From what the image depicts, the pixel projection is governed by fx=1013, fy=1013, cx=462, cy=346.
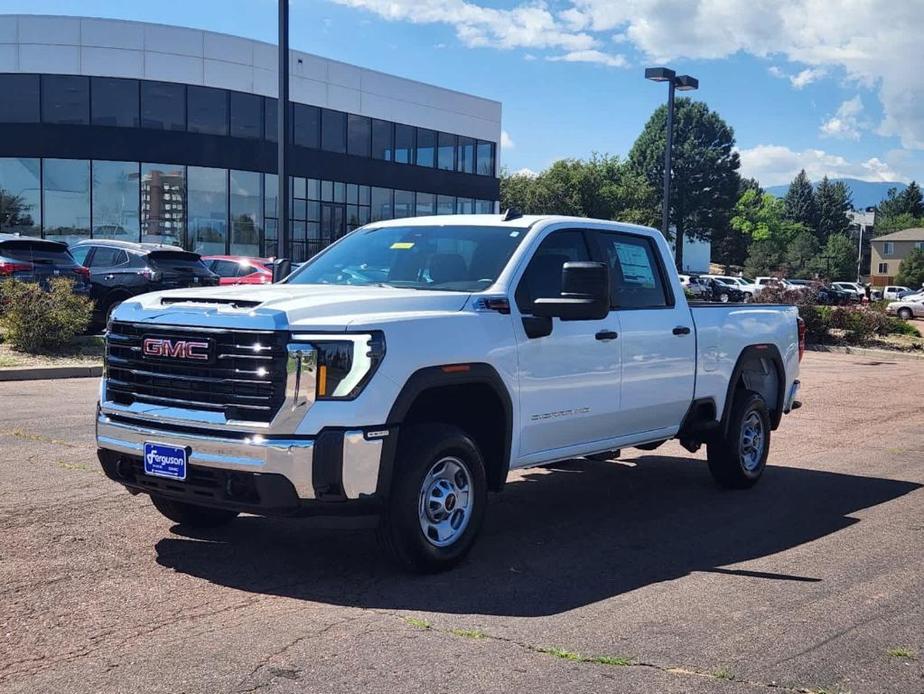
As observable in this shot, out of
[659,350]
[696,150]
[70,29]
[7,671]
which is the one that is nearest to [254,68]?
[70,29]

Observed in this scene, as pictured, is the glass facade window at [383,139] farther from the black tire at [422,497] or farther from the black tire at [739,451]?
the black tire at [422,497]

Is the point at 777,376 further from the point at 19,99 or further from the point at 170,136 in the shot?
the point at 19,99

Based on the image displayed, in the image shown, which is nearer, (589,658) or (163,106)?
(589,658)

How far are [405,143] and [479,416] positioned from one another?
40651 mm

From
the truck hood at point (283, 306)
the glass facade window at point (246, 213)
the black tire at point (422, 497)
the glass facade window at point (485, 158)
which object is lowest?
the black tire at point (422, 497)

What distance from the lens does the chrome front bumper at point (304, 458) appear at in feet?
16.1

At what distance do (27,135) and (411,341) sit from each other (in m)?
34.2

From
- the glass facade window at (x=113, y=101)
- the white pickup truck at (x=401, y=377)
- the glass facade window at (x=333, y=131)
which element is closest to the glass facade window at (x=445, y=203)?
the glass facade window at (x=333, y=131)

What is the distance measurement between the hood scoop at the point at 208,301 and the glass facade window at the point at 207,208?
3282 centimetres

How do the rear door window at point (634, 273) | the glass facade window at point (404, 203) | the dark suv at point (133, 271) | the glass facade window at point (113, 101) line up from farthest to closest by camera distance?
the glass facade window at point (404, 203) < the glass facade window at point (113, 101) < the dark suv at point (133, 271) < the rear door window at point (634, 273)

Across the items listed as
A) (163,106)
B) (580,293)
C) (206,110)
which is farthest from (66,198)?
(580,293)

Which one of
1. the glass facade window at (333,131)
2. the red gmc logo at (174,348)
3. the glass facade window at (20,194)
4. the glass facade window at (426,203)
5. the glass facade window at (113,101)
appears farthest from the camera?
the glass facade window at (426,203)

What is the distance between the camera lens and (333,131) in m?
42.2

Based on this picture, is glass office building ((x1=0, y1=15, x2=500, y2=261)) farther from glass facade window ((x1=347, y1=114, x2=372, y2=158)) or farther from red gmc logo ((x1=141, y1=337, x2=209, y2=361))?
red gmc logo ((x1=141, y1=337, x2=209, y2=361))
